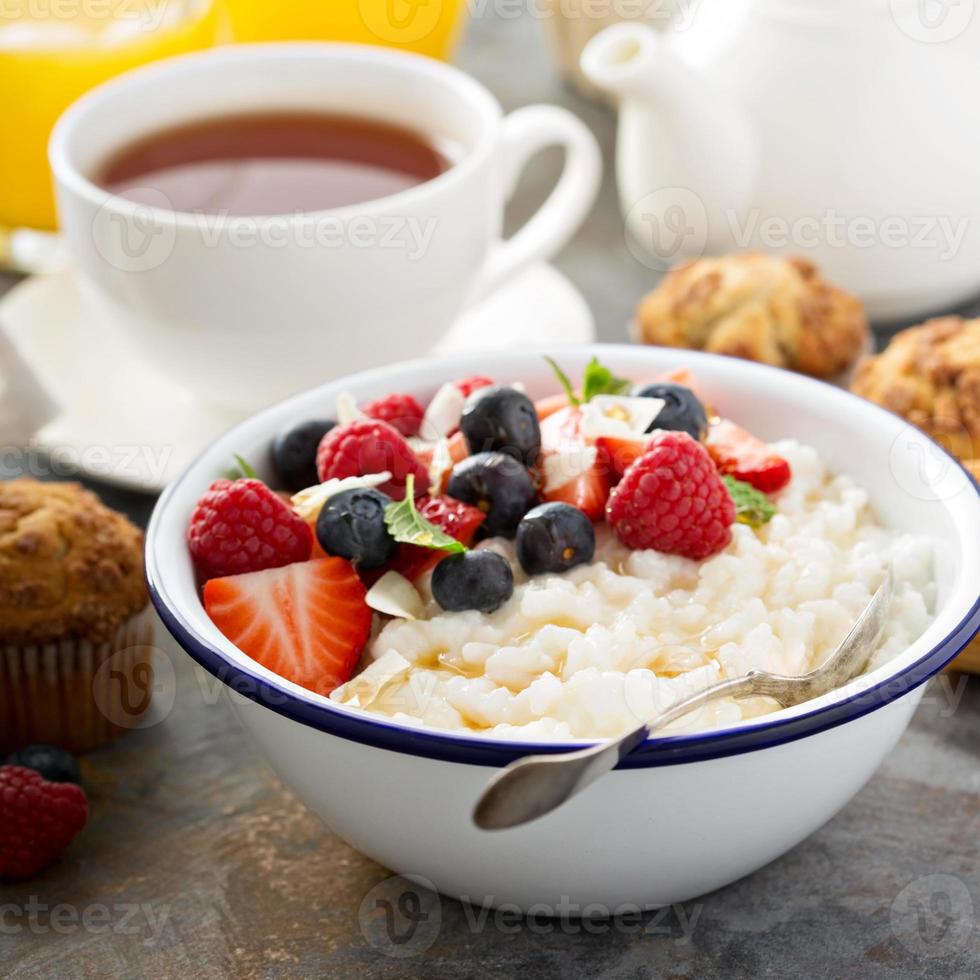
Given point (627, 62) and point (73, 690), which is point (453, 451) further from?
point (627, 62)

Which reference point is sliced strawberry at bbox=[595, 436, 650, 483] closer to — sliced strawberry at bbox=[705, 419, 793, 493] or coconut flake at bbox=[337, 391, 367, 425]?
sliced strawberry at bbox=[705, 419, 793, 493]

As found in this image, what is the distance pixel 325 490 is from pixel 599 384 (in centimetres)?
37

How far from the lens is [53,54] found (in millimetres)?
2377

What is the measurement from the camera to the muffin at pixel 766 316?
2.17 metres

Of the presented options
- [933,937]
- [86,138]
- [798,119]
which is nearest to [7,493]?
[86,138]

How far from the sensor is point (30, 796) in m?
1.43
